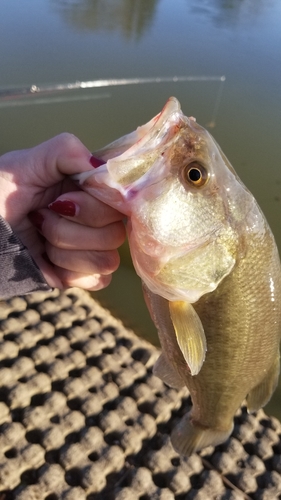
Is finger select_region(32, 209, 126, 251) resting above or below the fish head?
below

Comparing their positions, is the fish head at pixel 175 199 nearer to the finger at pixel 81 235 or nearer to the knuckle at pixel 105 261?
the finger at pixel 81 235

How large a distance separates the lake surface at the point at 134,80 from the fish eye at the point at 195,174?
2457mm

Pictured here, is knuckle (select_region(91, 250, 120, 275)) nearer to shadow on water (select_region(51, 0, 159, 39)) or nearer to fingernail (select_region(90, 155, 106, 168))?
fingernail (select_region(90, 155, 106, 168))

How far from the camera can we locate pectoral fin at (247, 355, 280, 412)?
1.75 metres

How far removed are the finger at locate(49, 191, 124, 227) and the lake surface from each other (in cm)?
225

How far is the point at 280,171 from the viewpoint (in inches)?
204

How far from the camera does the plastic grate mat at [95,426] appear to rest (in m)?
2.16

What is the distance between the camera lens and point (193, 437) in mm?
1898

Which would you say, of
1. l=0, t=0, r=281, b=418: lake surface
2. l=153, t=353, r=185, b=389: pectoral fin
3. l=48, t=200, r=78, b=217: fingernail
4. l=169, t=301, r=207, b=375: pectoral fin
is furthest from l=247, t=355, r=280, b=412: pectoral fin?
l=0, t=0, r=281, b=418: lake surface

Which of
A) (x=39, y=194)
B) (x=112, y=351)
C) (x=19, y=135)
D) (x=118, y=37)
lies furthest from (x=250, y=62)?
(x=39, y=194)

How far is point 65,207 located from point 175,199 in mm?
399

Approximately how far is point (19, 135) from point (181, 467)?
3.88m

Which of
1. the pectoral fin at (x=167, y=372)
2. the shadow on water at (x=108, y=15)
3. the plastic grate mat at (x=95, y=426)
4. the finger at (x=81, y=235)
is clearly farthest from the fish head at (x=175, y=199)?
the shadow on water at (x=108, y=15)

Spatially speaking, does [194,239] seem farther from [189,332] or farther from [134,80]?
[134,80]
